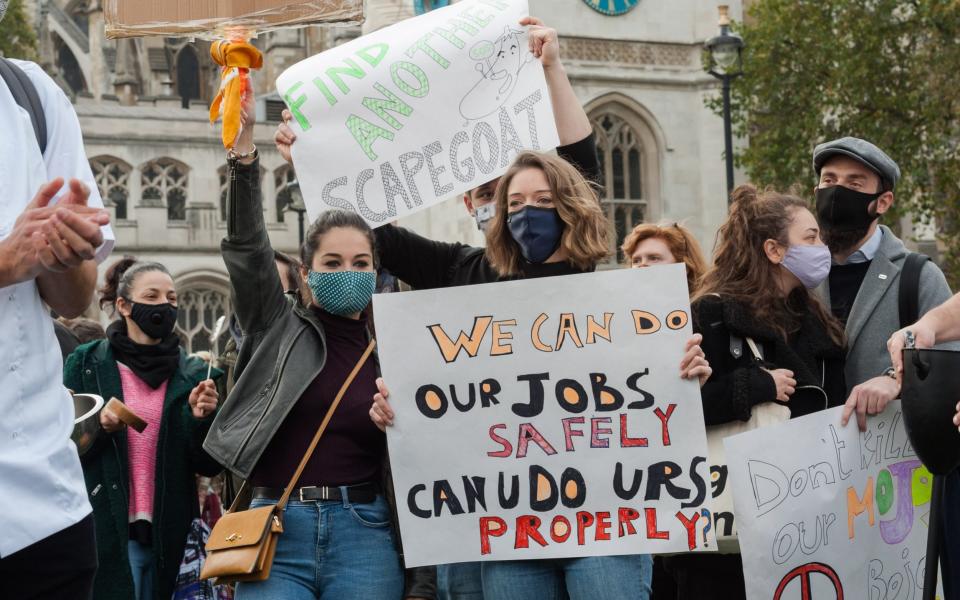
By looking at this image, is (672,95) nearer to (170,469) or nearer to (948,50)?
(948,50)

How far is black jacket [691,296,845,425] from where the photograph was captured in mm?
4691

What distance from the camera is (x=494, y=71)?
212 inches

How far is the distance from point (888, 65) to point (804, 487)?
19287 mm

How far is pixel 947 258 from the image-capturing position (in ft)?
71.8

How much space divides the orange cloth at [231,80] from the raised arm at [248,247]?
30mm

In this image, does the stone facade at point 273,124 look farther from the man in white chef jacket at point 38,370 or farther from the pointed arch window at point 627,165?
the man in white chef jacket at point 38,370

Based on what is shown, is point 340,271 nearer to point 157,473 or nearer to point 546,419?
point 546,419

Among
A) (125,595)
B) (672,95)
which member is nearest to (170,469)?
(125,595)

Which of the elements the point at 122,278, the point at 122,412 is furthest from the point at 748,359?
the point at 122,278

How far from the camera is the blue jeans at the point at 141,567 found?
611cm

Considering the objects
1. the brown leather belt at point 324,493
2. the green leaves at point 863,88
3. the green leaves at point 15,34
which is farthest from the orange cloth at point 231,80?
the green leaves at point 15,34

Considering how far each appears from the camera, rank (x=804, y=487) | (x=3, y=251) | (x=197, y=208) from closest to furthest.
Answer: (x=3, y=251) → (x=804, y=487) → (x=197, y=208)

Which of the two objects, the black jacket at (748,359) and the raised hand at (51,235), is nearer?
the raised hand at (51,235)

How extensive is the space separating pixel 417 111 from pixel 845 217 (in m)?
1.62
